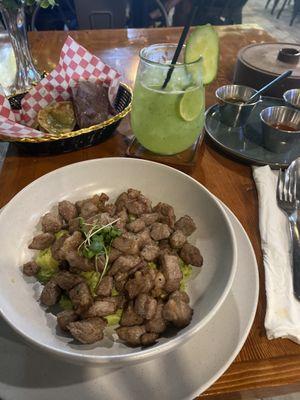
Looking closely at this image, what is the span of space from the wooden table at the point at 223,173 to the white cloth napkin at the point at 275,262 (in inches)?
1.0

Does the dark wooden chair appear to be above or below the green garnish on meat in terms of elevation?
above

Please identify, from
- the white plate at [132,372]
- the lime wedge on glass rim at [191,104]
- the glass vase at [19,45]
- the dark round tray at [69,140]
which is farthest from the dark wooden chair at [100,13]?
the white plate at [132,372]

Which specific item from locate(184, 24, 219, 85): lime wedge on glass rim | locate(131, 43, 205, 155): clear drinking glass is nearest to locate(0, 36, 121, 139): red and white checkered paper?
locate(131, 43, 205, 155): clear drinking glass

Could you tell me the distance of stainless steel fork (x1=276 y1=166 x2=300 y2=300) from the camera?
0.93m

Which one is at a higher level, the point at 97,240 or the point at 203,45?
the point at 203,45

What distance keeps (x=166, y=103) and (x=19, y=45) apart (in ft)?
3.50

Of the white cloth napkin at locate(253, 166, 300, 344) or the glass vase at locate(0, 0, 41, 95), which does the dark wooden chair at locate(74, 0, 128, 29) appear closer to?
the glass vase at locate(0, 0, 41, 95)

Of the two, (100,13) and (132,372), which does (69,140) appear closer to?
(132,372)

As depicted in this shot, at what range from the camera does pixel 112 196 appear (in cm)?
114

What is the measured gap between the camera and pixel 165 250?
0.95 m

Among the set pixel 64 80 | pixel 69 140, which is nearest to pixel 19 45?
pixel 64 80

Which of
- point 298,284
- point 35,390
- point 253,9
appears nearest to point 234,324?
point 298,284

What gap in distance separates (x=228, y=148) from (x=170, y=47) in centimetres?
46

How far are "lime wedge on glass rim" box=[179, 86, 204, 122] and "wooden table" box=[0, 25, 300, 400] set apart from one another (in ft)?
0.75
